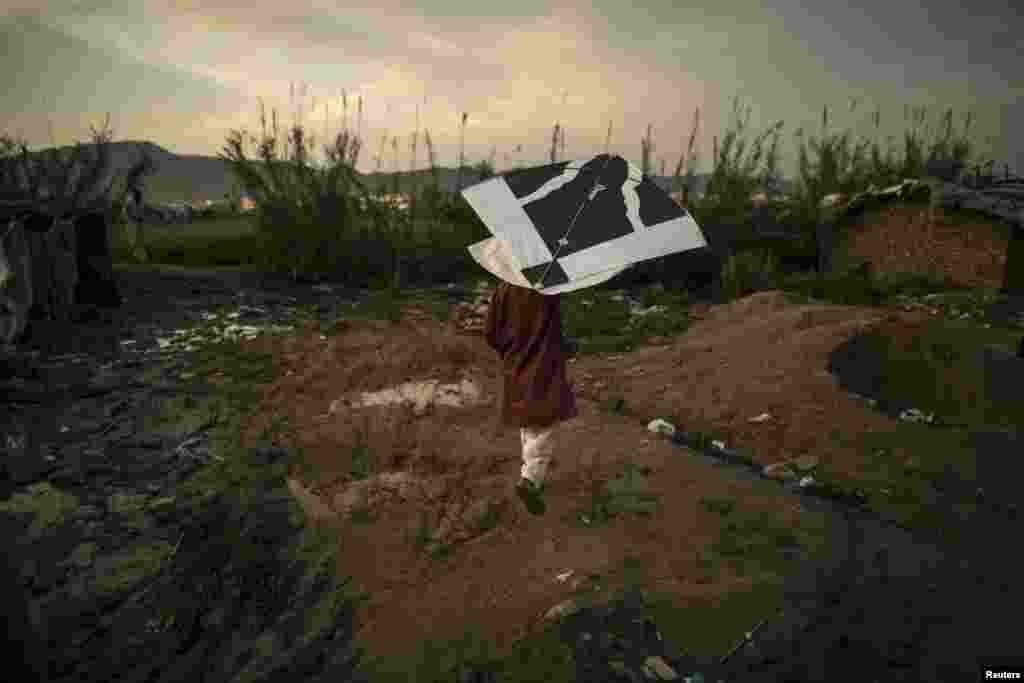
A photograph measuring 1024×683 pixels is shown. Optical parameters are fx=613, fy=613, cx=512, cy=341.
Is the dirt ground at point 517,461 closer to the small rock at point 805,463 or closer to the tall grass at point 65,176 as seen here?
the small rock at point 805,463

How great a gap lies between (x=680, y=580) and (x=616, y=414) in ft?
7.35

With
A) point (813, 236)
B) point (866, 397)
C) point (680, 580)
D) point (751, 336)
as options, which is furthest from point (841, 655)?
point (813, 236)

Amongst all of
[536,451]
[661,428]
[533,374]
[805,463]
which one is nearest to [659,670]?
[536,451]

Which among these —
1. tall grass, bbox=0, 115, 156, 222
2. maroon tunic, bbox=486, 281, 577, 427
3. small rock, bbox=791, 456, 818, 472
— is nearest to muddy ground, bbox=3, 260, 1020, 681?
small rock, bbox=791, 456, 818, 472

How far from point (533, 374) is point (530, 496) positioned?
23.4 inches

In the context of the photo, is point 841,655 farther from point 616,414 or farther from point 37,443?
point 37,443

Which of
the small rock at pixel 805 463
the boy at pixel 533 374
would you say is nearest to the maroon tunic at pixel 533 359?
the boy at pixel 533 374

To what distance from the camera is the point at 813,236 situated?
1133 cm

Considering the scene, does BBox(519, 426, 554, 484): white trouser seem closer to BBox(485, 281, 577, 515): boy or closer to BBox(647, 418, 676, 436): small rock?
BBox(485, 281, 577, 515): boy

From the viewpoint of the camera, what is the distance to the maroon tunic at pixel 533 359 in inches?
120

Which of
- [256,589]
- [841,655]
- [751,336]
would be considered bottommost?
[256,589]

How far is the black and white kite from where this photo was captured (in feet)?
8.54

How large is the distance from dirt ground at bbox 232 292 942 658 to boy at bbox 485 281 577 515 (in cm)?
26

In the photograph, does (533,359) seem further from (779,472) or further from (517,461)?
(779,472)
